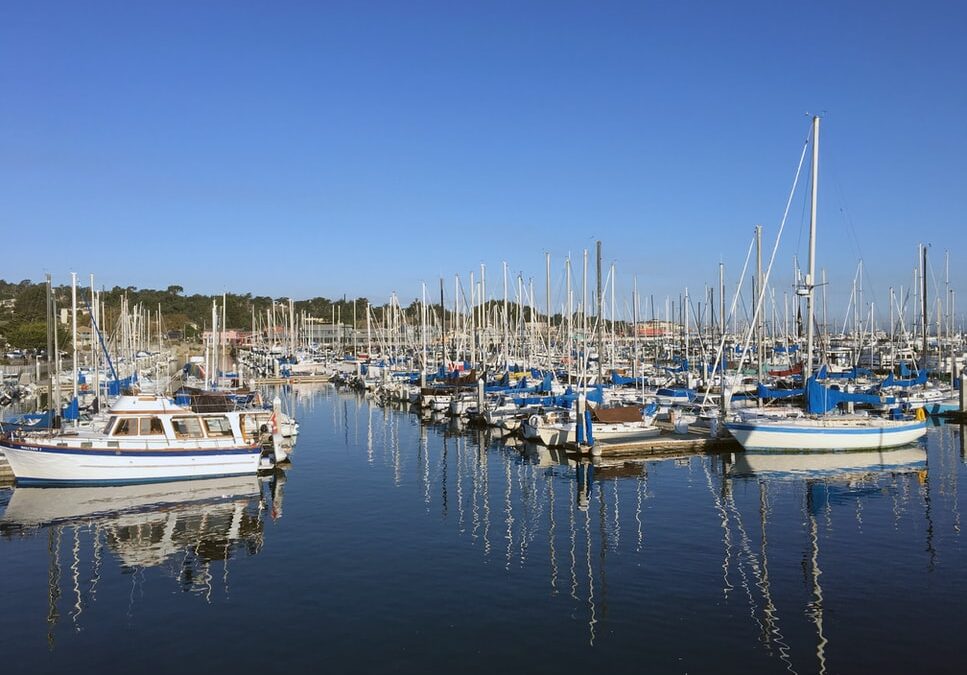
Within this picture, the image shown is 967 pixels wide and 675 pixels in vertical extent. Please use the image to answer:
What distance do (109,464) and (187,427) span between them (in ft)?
9.82

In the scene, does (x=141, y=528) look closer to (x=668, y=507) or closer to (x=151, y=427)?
(x=151, y=427)

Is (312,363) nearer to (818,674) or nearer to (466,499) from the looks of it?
(466,499)

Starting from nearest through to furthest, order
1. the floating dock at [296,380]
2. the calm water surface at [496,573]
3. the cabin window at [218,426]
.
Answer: the calm water surface at [496,573] < the cabin window at [218,426] < the floating dock at [296,380]

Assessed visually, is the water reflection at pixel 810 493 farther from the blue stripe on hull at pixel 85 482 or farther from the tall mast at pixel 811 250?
the blue stripe on hull at pixel 85 482

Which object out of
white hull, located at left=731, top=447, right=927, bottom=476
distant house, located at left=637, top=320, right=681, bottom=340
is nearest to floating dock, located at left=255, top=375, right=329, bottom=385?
distant house, located at left=637, top=320, right=681, bottom=340

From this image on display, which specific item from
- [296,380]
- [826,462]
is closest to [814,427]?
[826,462]

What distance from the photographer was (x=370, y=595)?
1750 cm

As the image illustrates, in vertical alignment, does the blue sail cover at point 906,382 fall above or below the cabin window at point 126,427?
Answer: below

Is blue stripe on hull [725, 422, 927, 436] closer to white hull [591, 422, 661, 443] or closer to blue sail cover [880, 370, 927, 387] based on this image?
white hull [591, 422, 661, 443]

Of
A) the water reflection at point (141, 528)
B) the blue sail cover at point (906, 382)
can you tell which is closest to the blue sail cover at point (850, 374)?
the blue sail cover at point (906, 382)

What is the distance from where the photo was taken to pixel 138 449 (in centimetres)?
2855

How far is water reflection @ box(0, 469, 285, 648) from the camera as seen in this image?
18703mm

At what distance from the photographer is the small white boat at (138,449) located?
27766mm

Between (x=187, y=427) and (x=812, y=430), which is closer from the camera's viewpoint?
(x=187, y=427)
